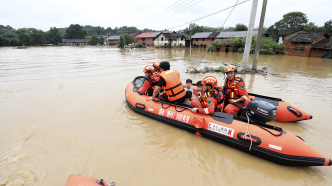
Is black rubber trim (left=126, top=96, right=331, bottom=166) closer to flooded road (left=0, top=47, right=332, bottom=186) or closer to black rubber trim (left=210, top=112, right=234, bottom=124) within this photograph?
flooded road (left=0, top=47, right=332, bottom=186)

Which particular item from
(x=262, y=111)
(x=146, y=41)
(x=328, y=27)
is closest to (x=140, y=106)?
(x=262, y=111)

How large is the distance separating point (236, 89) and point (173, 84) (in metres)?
1.46

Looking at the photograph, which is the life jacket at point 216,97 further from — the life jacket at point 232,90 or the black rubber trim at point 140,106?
the black rubber trim at point 140,106

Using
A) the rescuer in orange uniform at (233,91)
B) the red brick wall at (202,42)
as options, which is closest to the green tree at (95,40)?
the red brick wall at (202,42)

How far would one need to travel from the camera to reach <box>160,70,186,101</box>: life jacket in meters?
3.50

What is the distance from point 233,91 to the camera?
142 inches

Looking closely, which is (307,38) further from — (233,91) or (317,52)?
(233,91)

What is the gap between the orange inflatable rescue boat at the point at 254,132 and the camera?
2432 millimetres

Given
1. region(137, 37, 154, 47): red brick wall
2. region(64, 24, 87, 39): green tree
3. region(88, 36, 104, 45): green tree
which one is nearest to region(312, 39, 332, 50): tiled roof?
region(137, 37, 154, 47): red brick wall

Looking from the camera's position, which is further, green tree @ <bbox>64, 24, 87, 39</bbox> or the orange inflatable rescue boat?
green tree @ <bbox>64, 24, 87, 39</bbox>

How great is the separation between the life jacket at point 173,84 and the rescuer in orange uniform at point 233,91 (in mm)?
1078

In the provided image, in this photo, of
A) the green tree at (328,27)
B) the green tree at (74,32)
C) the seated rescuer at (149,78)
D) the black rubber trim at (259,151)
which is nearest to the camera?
the black rubber trim at (259,151)

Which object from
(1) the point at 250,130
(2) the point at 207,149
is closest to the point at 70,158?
(2) the point at 207,149

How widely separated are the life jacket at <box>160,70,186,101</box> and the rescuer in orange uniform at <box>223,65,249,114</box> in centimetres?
108
